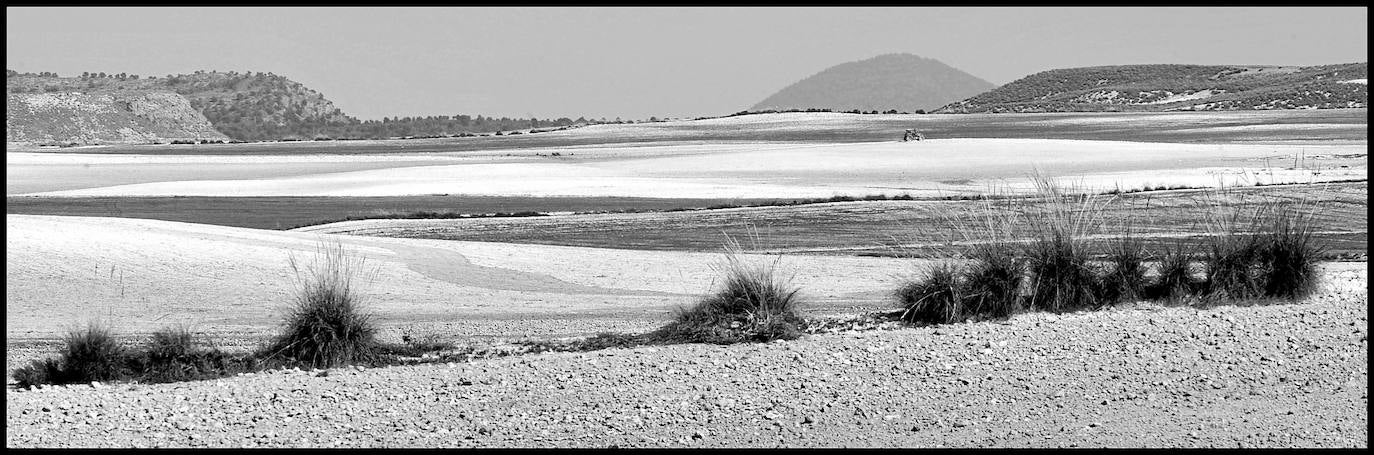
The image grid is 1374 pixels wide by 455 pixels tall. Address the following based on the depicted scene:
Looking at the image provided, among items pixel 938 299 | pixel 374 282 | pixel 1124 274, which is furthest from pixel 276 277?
pixel 1124 274

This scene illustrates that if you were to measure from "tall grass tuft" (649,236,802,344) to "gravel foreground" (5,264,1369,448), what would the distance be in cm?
31

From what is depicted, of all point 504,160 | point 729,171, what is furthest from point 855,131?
point 729,171

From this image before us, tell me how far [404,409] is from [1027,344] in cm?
459

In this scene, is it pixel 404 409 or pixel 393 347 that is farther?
pixel 393 347

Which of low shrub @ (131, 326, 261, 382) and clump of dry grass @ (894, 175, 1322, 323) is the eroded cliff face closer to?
low shrub @ (131, 326, 261, 382)

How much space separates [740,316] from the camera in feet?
37.7

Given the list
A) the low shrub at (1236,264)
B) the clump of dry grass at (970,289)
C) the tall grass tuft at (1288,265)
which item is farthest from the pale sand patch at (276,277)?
the tall grass tuft at (1288,265)

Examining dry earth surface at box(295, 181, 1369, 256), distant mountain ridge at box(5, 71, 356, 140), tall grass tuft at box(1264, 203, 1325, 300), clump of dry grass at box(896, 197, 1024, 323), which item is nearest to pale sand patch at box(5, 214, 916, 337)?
dry earth surface at box(295, 181, 1369, 256)

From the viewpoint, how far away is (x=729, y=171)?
4472cm

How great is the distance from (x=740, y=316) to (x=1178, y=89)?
4728 inches

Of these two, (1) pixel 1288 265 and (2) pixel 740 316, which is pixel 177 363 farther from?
(1) pixel 1288 265

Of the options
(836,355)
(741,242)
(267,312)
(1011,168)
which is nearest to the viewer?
(836,355)

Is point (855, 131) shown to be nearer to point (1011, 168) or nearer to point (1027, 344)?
point (1011, 168)

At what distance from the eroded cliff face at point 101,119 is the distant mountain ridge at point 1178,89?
204 ft
